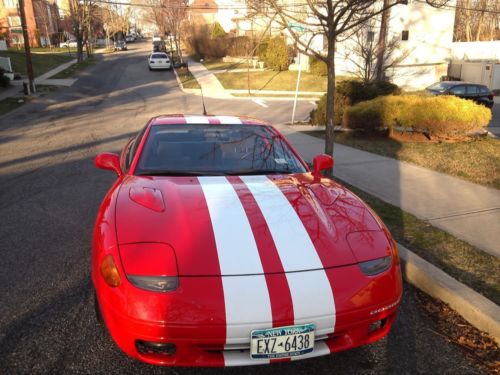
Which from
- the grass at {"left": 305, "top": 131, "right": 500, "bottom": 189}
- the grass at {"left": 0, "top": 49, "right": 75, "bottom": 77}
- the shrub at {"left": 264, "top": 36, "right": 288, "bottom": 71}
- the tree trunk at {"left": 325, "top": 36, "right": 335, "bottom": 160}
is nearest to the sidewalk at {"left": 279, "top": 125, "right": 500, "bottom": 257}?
the grass at {"left": 305, "top": 131, "right": 500, "bottom": 189}

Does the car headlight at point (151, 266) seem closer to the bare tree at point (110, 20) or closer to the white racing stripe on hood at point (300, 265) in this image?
the white racing stripe on hood at point (300, 265)

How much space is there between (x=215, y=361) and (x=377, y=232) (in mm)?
1371

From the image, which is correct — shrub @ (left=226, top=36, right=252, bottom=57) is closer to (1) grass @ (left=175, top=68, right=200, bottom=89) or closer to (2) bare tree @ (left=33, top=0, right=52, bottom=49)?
(1) grass @ (left=175, top=68, right=200, bottom=89)

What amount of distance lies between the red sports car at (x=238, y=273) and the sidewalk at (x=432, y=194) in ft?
7.67

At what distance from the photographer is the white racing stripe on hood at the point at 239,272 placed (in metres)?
2.27

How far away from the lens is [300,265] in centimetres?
251

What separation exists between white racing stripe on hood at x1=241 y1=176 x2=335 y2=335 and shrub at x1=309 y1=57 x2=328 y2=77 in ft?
98.6

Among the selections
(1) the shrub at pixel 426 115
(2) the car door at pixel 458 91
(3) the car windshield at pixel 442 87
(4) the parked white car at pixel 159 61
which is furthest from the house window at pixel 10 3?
(1) the shrub at pixel 426 115

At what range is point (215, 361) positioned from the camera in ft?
7.63

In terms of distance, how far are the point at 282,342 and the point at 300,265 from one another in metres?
0.44

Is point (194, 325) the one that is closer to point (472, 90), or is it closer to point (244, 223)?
point (244, 223)

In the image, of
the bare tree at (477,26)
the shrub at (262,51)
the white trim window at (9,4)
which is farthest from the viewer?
the white trim window at (9,4)

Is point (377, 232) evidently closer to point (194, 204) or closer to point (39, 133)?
point (194, 204)

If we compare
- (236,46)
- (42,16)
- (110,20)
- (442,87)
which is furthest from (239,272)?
(110,20)
